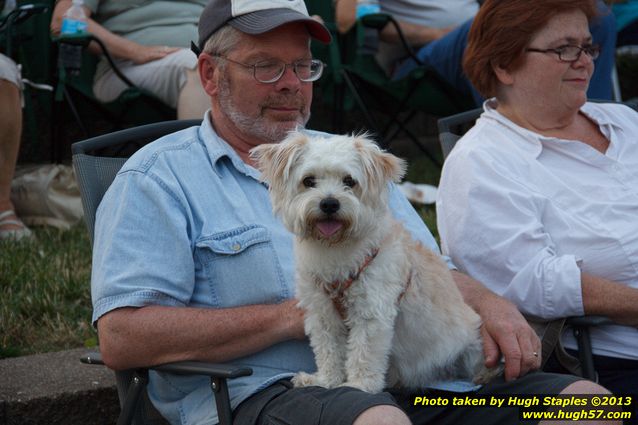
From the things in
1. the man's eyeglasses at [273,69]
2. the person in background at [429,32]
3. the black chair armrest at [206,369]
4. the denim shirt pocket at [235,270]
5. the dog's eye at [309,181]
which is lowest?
the person in background at [429,32]

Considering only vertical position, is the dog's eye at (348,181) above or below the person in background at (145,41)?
above

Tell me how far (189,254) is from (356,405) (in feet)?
2.27

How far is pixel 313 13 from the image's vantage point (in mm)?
7488

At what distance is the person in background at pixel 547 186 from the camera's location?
3557 millimetres

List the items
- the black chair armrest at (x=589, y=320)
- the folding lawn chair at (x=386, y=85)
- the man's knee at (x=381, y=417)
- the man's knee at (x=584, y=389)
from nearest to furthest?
the man's knee at (x=381, y=417) < the man's knee at (x=584, y=389) < the black chair armrest at (x=589, y=320) < the folding lawn chair at (x=386, y=85)

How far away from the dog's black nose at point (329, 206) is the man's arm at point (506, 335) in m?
0.78

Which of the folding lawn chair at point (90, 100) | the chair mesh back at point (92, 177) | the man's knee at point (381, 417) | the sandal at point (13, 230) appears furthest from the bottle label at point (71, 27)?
the man's knee at point (381, 417)

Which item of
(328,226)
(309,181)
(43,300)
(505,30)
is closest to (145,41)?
(43,300)

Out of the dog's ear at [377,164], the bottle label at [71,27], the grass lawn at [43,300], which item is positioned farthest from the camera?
the bottle label at [71,27]

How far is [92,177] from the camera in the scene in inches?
137

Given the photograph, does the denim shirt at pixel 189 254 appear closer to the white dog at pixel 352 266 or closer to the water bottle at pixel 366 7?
the white dog at pixel 352 266

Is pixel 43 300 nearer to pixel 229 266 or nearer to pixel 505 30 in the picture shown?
pixel 229 266

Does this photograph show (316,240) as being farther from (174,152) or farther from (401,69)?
(401,69)

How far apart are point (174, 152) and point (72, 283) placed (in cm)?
191
